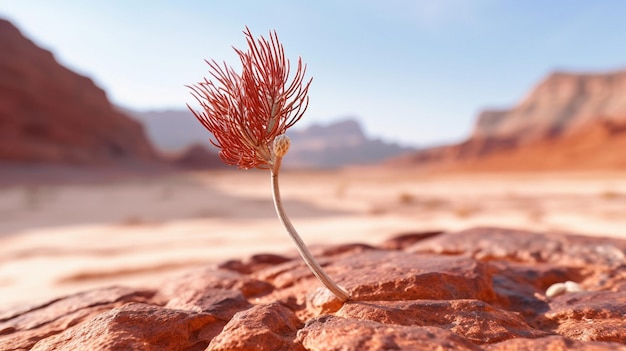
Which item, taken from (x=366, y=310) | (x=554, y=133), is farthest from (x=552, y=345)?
(x=554, y=133)

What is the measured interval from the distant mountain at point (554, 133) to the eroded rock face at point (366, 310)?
45.9 meters

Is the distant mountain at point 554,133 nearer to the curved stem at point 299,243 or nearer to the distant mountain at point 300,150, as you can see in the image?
the curved stem at point 299,243

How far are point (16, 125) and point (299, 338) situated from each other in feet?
143

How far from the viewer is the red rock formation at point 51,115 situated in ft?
115

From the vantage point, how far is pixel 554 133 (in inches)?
2867

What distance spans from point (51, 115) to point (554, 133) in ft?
253

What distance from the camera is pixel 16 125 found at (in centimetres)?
3581

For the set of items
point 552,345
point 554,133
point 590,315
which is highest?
point 554,133

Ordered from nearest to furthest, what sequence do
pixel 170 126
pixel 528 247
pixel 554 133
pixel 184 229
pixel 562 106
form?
1. pixel 528 247
2. pixel 184 229
3. pixel 554 133
4. pixel 562 106
5. pixel 170 126

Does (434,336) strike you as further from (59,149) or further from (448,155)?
(448,155)

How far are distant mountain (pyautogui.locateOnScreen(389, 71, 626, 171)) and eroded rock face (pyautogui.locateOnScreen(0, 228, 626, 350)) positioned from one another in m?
45.9

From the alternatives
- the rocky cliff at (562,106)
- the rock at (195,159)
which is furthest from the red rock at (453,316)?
the rocky cliff at (562,106)

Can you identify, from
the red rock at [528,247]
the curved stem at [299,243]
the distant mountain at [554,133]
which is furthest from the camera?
the distant mountain at [554,133]

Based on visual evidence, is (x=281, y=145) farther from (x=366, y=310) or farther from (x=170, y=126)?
(x=170, y=126)
